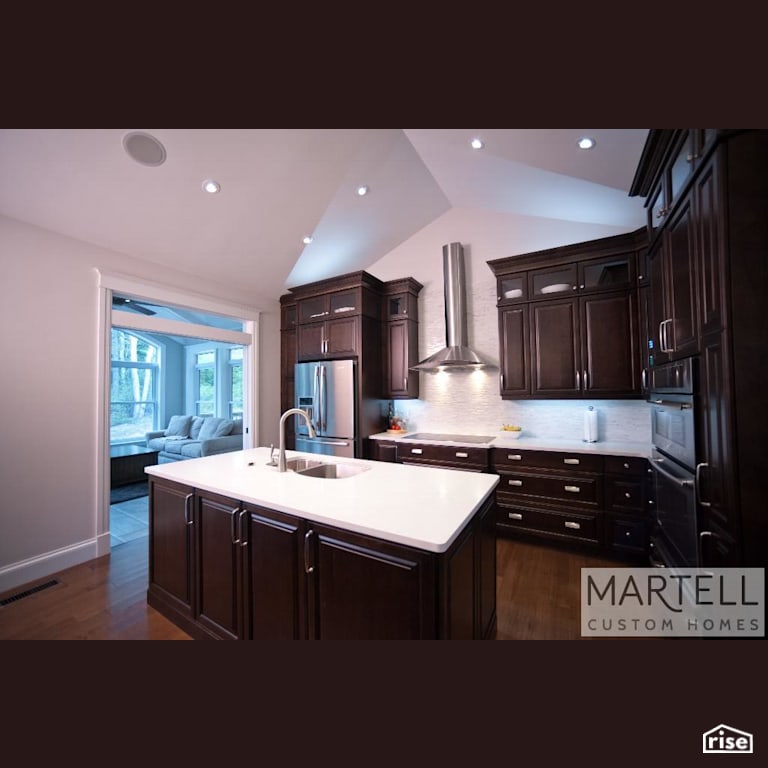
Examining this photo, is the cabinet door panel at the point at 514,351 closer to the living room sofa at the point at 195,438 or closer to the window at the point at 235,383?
the living room sofa at the point at 195,438

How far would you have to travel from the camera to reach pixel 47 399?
2.49 metres

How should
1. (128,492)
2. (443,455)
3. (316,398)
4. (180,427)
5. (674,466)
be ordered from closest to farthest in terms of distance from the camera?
(674,466) < (443,455) < (316,398) < (128,492) < (180,427)

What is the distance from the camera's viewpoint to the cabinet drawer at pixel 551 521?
260cm

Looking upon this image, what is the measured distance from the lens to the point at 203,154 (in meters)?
2.31

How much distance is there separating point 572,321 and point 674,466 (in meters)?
1.58

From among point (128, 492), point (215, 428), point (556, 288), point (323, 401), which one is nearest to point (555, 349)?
point (556, 288)

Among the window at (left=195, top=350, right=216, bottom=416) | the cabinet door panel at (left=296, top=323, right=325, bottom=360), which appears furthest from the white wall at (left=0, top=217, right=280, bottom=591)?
the window at (left=195, top=350, right=216, bottom=416)

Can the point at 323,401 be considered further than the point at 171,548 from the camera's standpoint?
Yes

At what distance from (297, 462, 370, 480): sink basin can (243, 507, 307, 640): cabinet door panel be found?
1.91 feet

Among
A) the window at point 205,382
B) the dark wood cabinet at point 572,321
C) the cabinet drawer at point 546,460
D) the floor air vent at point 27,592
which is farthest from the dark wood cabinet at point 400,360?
the window at point 205,382

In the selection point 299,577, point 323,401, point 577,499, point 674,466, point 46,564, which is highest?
point 323,401

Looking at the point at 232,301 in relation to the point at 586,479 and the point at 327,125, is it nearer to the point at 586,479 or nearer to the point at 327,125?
the point at 327,125

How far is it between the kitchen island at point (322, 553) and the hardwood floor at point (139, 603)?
0.62 ft

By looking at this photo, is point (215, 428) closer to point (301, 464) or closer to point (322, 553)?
point (301, 464)
